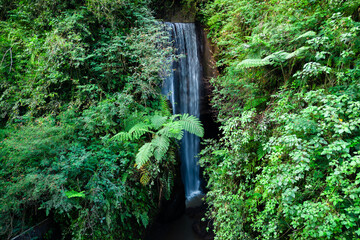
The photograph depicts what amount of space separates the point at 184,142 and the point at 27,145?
5.09 metres

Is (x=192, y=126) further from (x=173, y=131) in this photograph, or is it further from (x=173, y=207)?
(x=173, y=207)

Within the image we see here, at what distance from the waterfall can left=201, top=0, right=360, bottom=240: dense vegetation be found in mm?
2821

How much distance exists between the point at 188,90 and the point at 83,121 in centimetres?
448

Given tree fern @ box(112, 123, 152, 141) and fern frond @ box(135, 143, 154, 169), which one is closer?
fern frond @ box(135, 143, 154, 169)

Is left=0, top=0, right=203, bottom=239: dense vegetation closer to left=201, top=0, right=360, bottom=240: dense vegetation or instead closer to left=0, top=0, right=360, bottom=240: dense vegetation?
left=0, top=0, right=360, bottom=240: dense vegetation

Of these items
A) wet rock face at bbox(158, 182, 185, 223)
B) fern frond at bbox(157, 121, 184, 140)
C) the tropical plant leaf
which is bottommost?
wet rock face at bbox(158, 182, 185, 223)

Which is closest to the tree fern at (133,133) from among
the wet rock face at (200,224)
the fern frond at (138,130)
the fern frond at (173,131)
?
the fern frond at (138,130)

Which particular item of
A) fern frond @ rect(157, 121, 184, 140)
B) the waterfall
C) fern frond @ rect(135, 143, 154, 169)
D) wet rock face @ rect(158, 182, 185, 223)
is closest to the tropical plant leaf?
fern frond @ rect(135, 143, 154, 169)

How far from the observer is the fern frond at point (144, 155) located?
370cm

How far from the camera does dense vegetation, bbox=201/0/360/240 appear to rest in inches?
92.0

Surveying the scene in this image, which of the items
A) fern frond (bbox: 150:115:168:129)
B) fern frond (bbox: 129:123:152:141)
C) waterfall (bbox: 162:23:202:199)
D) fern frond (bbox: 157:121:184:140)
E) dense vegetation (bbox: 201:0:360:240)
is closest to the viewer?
dense vegetation (bbox: 201:0:360:240)

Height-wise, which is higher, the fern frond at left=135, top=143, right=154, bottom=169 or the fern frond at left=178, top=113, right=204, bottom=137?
the fern frond at left=178, top=113, right=204, bottom=137

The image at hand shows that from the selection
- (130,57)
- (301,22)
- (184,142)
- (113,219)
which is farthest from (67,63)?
(301,22)

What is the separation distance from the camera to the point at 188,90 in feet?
25.7
